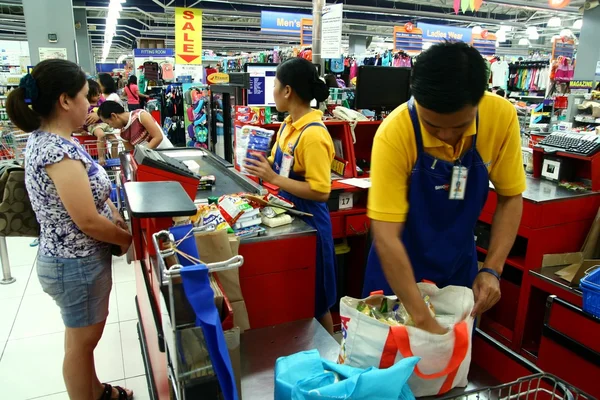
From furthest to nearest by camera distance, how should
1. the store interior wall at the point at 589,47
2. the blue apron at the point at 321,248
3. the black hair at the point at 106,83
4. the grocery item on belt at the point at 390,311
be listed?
1. the store interior wall at the point at 589,47
2. the black hair at the point at 106,83
3. the blue apron at the point at 321,248
4. the grocery item on belt at the point at 390,311

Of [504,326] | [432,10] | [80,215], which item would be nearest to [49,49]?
[80,215]

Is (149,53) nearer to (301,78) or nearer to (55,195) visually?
(301,78)

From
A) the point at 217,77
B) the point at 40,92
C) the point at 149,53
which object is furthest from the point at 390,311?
the point at 149,53

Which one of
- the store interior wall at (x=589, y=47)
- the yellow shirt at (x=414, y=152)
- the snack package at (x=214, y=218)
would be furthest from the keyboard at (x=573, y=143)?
the store interior wall at (x=589, y=47)

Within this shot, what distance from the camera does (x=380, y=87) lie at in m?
4.12

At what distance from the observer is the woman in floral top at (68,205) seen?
1871mm

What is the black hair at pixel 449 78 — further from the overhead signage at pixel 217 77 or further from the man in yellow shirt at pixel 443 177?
the overhead signage at pixel 217 77

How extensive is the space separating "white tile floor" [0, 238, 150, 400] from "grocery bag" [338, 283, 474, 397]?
2.05 metres

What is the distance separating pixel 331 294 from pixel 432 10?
61.2 ft

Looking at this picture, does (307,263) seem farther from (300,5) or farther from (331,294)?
(300,5)

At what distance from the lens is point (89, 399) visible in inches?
89.6

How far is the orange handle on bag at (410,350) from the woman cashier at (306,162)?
1252 mm

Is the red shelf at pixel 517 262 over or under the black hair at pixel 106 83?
under

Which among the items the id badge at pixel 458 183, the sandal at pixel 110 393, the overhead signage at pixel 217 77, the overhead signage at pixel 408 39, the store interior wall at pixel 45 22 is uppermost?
the overhead signage at pixel 408 39
